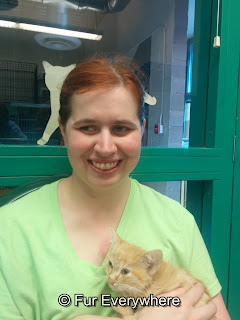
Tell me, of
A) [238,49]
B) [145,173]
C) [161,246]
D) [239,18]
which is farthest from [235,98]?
[161,246]

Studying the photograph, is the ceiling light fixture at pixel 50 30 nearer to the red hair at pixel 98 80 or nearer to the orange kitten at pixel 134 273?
the red hair at pixel 98 80

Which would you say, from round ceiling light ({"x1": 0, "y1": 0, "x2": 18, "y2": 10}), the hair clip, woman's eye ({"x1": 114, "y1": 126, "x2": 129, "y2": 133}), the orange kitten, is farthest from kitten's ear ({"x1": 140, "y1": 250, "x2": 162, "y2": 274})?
round ceiling light ({"x1": 0, "y1": 0, "x2": 18, "y2": 10})

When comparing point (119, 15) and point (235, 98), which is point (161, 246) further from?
point (119, 15)

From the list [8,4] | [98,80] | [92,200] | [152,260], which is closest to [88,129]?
[98,80]

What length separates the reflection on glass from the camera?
1.08 metres

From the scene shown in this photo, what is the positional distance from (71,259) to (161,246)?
25cm

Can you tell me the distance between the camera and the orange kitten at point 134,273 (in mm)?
675

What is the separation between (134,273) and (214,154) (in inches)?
30.7

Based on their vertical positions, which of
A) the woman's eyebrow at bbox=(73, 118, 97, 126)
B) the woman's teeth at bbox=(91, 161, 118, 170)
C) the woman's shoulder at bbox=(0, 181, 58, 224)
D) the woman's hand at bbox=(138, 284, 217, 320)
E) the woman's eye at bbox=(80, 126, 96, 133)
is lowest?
the woman's hand at bbox=(138, 284, 217, 320)

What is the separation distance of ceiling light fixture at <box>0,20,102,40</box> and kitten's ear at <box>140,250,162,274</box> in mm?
922

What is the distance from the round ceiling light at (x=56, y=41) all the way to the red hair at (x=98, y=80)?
42 cm

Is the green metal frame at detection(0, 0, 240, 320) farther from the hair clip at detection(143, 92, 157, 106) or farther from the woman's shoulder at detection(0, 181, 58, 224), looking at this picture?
the woman's shoulder at detection(0, 181, 58, 224)

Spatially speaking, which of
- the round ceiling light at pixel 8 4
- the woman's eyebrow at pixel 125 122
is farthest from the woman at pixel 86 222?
the round ceiling light at pixel 8 4

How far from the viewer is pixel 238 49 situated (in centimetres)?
129
